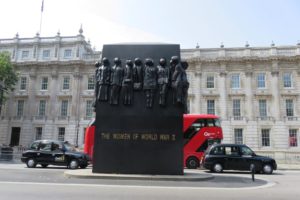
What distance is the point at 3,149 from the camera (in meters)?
28.3

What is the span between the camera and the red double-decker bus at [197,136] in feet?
67.9

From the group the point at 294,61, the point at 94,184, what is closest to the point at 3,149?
the point at 94,184

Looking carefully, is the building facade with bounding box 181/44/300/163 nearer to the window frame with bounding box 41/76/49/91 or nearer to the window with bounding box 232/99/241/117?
the window with bounding box 232/99/241/117

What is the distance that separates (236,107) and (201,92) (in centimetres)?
505

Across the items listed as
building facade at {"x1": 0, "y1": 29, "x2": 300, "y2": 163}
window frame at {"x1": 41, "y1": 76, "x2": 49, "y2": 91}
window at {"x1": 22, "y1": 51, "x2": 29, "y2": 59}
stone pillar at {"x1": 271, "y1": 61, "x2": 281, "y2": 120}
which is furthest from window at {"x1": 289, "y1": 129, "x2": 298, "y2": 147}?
window at {"x1": 22, "y1": 51, "x2": 29, "y2": 59}

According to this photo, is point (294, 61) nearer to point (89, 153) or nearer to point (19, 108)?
point (89, 153)

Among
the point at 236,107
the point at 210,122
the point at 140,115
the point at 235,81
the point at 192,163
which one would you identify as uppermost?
the point at 235,81

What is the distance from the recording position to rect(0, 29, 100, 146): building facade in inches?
1508

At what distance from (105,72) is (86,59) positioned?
2812cm

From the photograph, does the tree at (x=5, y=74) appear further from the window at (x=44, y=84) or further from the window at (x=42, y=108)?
the window at (x=42, y=108)

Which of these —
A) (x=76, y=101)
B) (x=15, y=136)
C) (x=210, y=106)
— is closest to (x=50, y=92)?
(x=76, y=101)

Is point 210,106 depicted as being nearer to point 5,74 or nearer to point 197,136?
point 197,136

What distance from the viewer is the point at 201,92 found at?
3628 cm

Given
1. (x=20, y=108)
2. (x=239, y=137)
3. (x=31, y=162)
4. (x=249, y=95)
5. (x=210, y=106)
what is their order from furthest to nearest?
(x=20, y=108) < (x=210, y=106) < (x=249, y=95) < (x=239, y=137) < (x=31, y=162)
